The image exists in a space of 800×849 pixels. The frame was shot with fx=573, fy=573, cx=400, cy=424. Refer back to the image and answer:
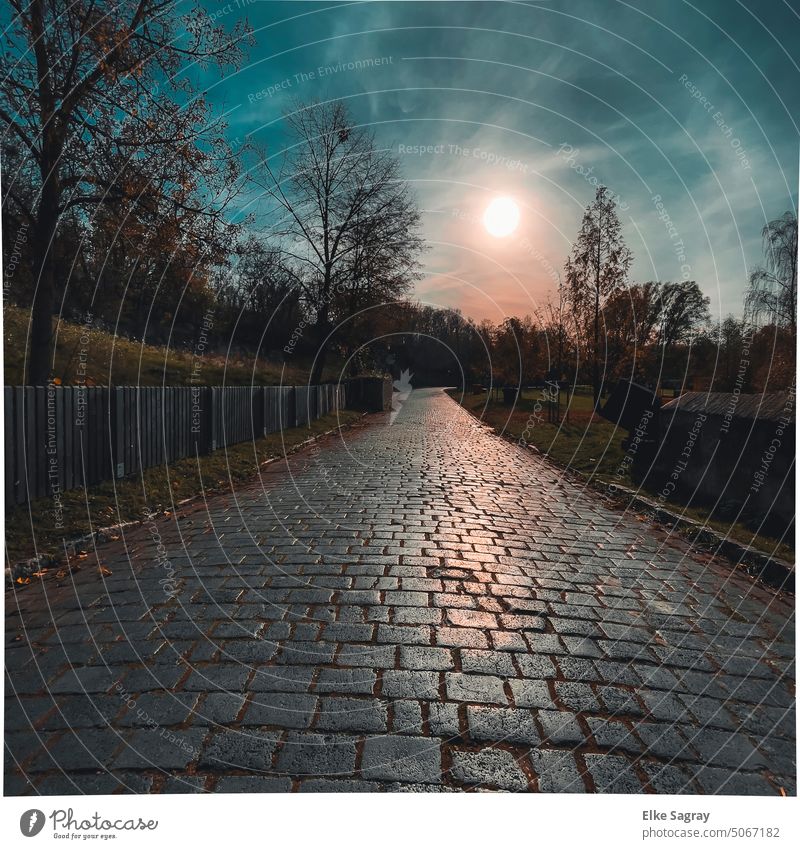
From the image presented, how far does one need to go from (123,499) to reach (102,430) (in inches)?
57.8

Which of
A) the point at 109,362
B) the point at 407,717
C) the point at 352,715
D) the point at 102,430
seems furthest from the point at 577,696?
the point at 109,362

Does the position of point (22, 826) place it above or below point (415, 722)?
below

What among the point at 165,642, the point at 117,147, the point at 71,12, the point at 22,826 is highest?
the point at 71,12

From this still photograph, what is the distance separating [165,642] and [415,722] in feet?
5.64

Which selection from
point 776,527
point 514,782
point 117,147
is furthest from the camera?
point 117,147

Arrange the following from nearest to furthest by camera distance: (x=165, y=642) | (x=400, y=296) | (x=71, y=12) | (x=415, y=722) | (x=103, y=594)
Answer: (x=415, y=722) < (x=165, y=642) < (x=103, y=594) < (x=71, y=12) < (x=400, y=296)

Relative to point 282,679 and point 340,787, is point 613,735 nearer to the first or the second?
point 340,787

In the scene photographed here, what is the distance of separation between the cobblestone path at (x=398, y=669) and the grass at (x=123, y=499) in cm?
67

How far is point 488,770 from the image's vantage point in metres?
2.35

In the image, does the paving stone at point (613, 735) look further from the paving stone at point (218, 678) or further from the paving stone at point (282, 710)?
the paving stone at point (218, 678)

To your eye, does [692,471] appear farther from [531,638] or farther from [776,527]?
[531,638]

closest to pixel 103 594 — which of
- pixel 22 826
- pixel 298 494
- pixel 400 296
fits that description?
pixel 22 826

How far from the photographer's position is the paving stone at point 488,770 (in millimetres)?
2303

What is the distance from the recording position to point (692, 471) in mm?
8516
